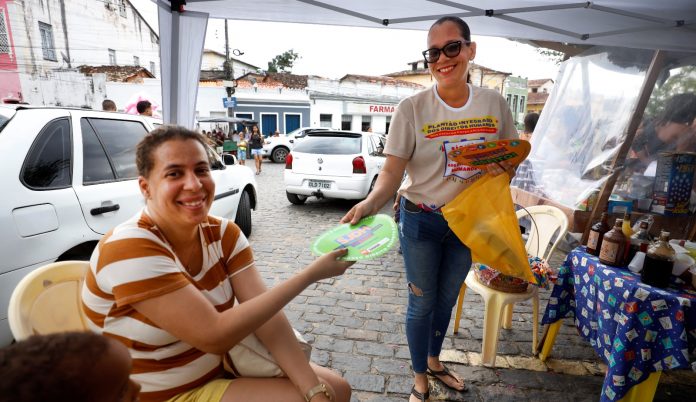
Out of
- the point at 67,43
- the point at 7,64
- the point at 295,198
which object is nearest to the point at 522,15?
the point at 295,198

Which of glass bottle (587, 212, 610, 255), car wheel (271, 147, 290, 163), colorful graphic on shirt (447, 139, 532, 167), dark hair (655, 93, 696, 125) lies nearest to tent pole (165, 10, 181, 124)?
colorful graphic on shirt (447, 139, 532, 167)

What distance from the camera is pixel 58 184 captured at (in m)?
2.60

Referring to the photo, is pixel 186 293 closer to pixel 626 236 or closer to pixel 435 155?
pixel 435 155

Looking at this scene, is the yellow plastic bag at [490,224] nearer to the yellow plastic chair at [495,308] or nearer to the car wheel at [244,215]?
the yellow plastic chair at [495,308]

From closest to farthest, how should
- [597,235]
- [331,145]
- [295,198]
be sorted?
[597,235] < [331,145] < [295,198]

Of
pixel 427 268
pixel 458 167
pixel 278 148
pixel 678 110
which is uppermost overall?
pixel 678 110

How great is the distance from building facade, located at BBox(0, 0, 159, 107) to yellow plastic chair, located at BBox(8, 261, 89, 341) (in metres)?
16.2

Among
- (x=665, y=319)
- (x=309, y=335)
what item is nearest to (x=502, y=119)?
(x=665, y=319)

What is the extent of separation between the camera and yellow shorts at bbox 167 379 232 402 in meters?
1.30

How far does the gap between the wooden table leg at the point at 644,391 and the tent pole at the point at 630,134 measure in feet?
9.17

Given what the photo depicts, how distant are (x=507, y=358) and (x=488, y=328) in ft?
1.28

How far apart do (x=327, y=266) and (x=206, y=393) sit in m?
0.64

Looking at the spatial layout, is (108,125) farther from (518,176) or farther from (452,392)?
(518,176)

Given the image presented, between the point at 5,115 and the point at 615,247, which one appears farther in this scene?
the point at 5,115
